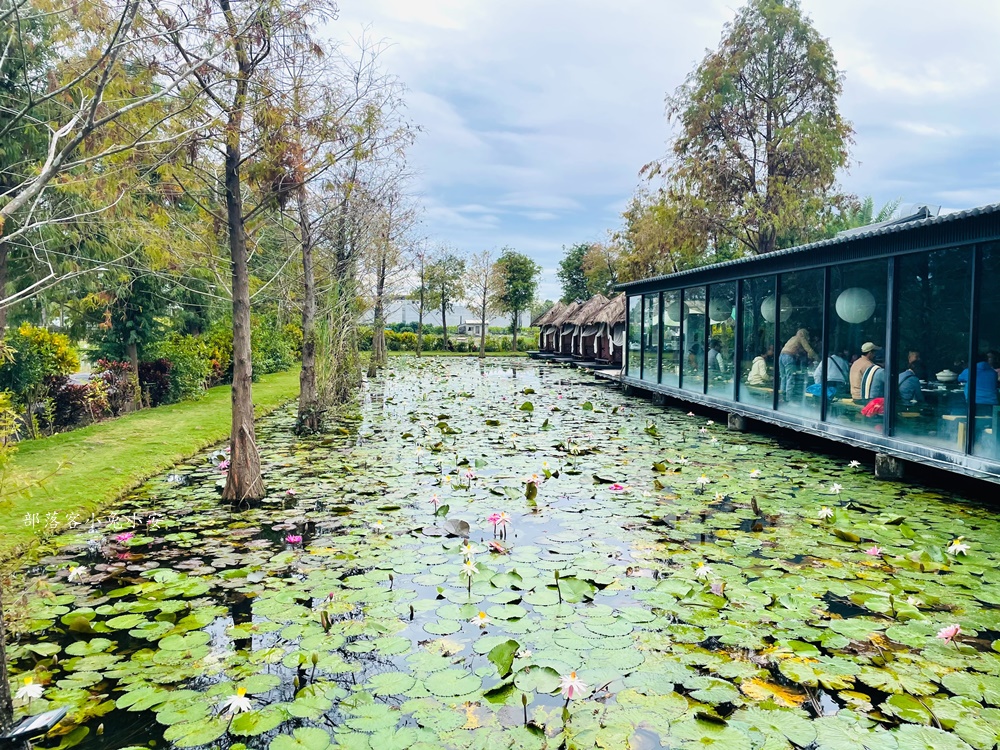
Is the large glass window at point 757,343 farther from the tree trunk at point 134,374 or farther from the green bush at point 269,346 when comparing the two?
the green bush at point 269,346

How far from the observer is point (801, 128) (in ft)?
60.5

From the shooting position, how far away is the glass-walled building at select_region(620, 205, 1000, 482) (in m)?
5.84

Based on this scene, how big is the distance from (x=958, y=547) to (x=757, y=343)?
6.15 meters

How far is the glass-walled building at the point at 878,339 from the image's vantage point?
5840 millimetres

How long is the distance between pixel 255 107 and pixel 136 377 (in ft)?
27.5

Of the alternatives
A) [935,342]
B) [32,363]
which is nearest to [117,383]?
[32,363]

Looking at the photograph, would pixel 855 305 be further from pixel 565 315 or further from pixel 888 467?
pixel 565 315

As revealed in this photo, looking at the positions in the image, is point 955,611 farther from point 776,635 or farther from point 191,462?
point 191,462

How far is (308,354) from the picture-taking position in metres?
Answer: 9.94

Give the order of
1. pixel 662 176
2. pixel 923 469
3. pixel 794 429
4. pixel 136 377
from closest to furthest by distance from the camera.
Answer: pixel 923 469 < pixel 794 429 < pixel 136 377 < pixel 662 176

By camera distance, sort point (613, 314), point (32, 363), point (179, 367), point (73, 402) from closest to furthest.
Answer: point (32, 363), point (73, 402), point (179, 367), point (613, 314)

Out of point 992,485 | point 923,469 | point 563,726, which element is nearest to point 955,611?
point 563,726

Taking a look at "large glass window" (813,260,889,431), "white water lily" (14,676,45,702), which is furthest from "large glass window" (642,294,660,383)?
"white water lily" (14,676,45,702)

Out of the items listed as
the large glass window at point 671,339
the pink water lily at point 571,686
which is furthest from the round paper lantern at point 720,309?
the pink water lily at point 571,686
